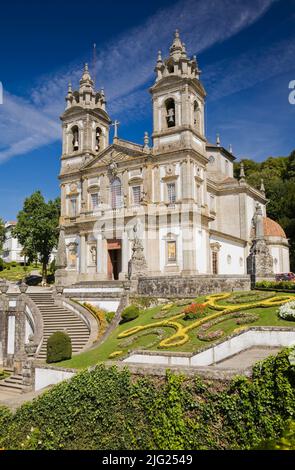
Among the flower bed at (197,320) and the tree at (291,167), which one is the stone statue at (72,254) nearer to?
the flower bed at (197,320)

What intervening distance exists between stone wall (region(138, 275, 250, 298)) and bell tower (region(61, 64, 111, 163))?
2034cm

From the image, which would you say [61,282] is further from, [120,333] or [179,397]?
[179,397]

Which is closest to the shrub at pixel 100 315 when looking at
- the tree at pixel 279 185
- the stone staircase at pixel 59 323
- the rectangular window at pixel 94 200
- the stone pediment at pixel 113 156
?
the stone staircase at pixel 59 323

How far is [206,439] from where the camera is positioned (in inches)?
303

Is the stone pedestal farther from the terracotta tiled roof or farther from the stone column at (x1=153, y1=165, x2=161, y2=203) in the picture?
the terracotta tiled roof

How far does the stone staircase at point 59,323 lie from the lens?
21350 millimetres

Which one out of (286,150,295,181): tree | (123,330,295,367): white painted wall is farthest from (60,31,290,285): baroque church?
(286,150,295,181): tree

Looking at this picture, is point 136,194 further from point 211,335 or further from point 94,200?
point 211,335

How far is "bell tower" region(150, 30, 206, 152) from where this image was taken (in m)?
34.8

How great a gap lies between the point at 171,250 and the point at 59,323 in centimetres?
1251

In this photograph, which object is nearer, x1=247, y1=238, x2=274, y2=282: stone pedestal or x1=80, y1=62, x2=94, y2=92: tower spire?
x1=247, y1=238, x2=274, y2=282: stone pedestal

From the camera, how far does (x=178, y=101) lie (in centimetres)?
3538

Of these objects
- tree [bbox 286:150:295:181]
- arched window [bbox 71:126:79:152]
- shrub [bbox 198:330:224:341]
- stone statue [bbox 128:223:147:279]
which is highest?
tree [bbox 286:150:295:181]

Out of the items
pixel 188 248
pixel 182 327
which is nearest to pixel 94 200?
pixel 188 248
